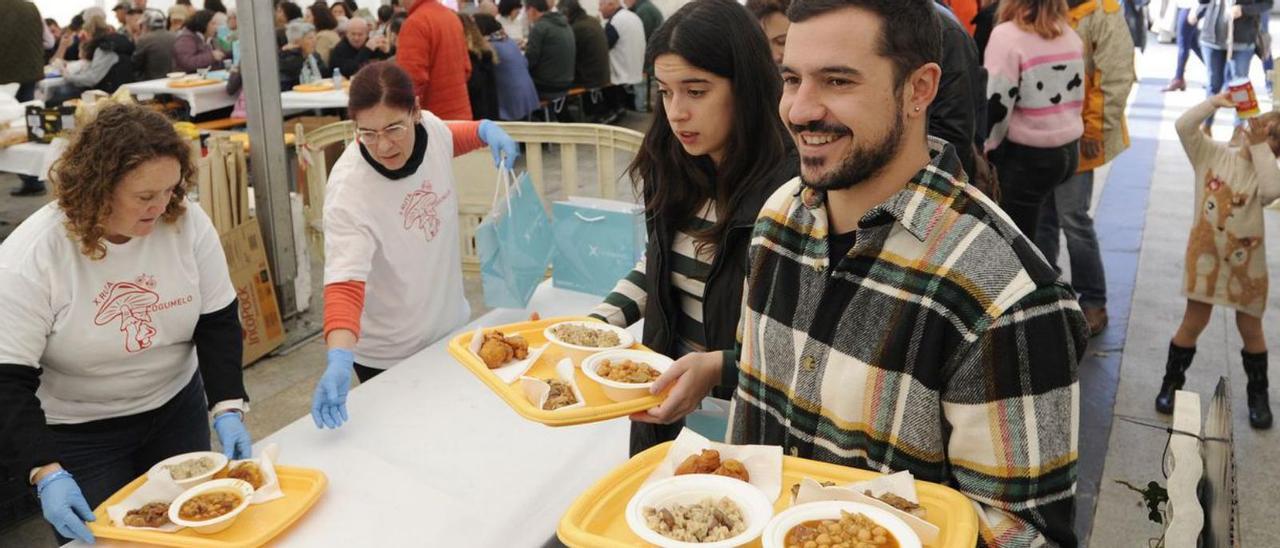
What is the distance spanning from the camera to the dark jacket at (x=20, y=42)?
229 inches

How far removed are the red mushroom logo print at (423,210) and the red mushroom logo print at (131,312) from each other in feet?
2.41

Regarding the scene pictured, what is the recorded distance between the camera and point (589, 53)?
10.0 meters

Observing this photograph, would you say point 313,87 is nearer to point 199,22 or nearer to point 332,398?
point 199,22

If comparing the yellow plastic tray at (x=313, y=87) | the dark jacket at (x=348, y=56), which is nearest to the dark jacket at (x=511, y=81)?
the dark jacket at (x=348, y=56)

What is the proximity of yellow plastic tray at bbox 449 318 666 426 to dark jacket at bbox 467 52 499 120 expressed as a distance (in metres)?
5.98

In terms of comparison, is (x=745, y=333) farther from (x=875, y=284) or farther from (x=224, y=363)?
(x=224, y=363)

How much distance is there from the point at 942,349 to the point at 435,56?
18.2 ft

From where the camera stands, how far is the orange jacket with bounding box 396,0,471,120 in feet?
20.3

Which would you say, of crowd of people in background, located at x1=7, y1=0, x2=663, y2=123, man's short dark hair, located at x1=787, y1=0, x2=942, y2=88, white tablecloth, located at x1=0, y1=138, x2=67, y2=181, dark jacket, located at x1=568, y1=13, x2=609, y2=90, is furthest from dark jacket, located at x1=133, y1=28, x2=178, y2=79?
man's short dark hair, located at x1=787, y1=0, x2=942, y2=88

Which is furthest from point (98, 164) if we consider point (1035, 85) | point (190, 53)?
point (190, 53)

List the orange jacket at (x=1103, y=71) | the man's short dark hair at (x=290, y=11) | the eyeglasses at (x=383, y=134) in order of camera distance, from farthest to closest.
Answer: the man's short dark hair at (x=290, y=11) → the orange jacket at (x=1103, y=71) → the eyeglasses at (x=383, y=134)

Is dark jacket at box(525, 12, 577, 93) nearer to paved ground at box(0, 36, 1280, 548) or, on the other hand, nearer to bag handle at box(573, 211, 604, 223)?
paved ground at box(0, 36, 1280, 548)

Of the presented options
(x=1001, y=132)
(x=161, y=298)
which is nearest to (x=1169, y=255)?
(x=1001, y=132)

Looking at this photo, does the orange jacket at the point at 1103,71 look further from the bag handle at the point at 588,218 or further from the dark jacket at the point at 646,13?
the dark jacket at the point at 646,13
